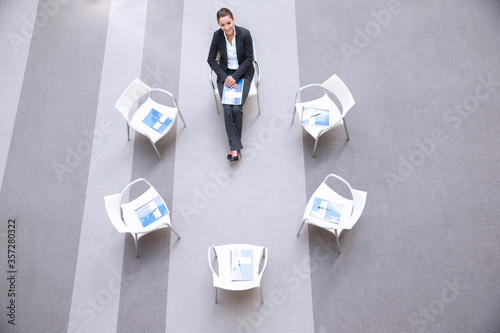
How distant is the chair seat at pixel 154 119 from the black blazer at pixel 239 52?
0.72m

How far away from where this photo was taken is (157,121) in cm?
470

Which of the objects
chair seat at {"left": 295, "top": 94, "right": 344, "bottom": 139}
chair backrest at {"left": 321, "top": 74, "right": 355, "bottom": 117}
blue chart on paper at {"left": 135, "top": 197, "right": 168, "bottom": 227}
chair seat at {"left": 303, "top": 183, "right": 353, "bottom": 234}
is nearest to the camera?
chair seat at {"left": 303, "top": 183, "right": 353, "bottom": 234}

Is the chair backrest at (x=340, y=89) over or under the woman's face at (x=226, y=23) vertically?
under

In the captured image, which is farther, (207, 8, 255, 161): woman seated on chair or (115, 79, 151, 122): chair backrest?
(207, 8, 255, 161): woman seated on chair

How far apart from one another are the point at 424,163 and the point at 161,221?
10.1 ft

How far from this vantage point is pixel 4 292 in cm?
422

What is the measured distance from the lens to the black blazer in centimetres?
461

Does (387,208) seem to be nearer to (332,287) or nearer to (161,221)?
(332,287)

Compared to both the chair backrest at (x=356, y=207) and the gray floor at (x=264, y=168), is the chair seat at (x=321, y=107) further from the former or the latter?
the chair backrest at (x=356, y=207)

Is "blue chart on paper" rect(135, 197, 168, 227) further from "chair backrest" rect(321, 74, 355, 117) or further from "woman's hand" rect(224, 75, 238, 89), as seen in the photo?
"chair backrest" rect(321, 74, 355, 117)


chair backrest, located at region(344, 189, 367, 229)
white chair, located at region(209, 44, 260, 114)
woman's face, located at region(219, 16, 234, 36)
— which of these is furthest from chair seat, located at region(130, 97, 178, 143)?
chair backrest, located at region(344, 189, 367, 229)

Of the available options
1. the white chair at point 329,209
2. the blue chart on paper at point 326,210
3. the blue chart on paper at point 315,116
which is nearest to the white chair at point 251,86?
the blue chart on paper at point 315,116

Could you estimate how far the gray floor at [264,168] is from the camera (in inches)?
161

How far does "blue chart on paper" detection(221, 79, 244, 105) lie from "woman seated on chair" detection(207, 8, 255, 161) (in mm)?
40
